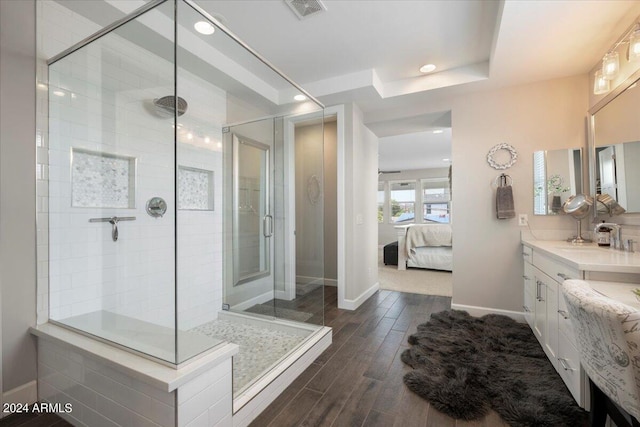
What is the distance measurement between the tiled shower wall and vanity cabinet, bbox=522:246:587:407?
2.26 metres

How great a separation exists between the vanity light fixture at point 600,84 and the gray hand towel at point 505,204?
1.02 meters

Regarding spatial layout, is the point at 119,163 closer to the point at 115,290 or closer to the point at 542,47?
the point at 115,290

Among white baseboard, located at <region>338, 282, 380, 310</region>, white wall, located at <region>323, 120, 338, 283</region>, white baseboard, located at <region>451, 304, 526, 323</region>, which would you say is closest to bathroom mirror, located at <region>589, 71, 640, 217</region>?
white baseboard, located at <region>451, 304, 526, 323</region>

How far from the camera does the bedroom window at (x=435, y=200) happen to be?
9.04 meters

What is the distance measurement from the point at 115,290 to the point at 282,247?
5.68 feet

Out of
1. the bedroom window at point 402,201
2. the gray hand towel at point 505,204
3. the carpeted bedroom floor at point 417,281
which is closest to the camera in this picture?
the gray hand towel at point 505,204

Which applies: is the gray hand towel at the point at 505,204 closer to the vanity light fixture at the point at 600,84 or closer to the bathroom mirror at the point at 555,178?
the bathroom mirror at the point at 555,178

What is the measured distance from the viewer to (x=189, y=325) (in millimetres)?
2477

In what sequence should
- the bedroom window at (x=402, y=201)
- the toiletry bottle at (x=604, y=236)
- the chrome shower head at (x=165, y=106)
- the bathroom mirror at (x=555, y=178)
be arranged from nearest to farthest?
the chrome shower head at (x=165, y=106) < the toiletry bottle at (x=604, y=236) < the bathroom mirror at (x=555, y=178) < the bedroom window at (x=402, y=201)

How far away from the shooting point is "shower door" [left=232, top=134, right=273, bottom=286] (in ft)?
10.3

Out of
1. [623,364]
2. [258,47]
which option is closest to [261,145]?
[258,47]

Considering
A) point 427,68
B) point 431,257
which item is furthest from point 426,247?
point 427,68

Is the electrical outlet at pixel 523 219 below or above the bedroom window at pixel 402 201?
below

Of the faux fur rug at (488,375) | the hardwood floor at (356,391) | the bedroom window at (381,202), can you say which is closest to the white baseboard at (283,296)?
the hardwood floor at (356,391)
